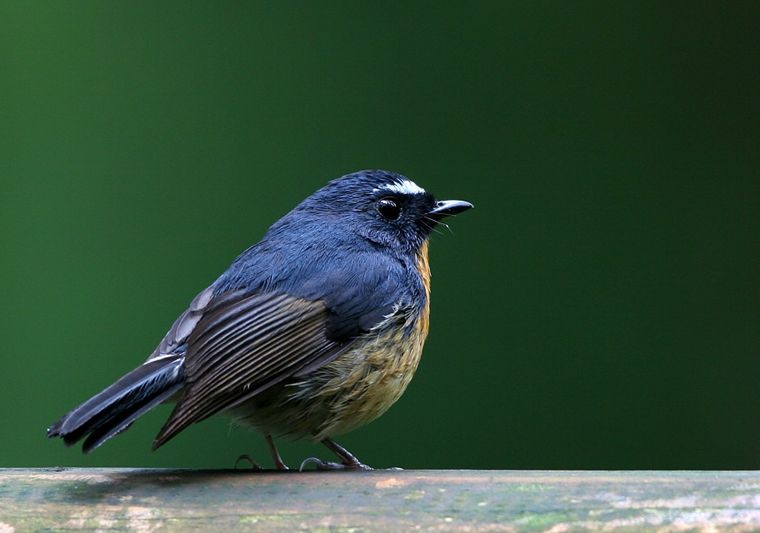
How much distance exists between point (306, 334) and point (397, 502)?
0.93m

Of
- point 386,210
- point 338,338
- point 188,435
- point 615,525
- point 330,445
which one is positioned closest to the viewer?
point 615,525

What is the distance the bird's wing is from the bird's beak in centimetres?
76

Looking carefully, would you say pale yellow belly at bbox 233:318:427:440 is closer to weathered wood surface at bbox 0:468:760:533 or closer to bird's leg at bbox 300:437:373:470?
bird's leg at bbox 300:437:373:470

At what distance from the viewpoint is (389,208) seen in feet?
12.0

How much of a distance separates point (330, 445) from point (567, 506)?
1.39 meters

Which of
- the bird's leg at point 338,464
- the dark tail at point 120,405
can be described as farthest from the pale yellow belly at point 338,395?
the dark tail at point 120,405

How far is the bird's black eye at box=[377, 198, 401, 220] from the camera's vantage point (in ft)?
12.0

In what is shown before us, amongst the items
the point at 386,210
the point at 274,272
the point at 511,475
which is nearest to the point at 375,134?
the point at 386,210

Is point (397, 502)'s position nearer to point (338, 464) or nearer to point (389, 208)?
point (338, 464)

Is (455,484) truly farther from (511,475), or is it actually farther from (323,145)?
(323,145)

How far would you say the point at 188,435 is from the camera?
Result: 4633mm

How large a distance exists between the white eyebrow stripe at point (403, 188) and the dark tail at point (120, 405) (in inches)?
42.7

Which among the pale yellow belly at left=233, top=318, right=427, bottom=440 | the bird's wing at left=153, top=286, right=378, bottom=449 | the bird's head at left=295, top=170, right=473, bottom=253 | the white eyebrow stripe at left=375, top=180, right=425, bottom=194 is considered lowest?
the pale yellow belly at left=233, top=318, right=427, bottom=440

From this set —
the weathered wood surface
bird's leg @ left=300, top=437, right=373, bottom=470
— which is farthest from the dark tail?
bird's leg @ left=300, top=437, right=373, bottom=470
